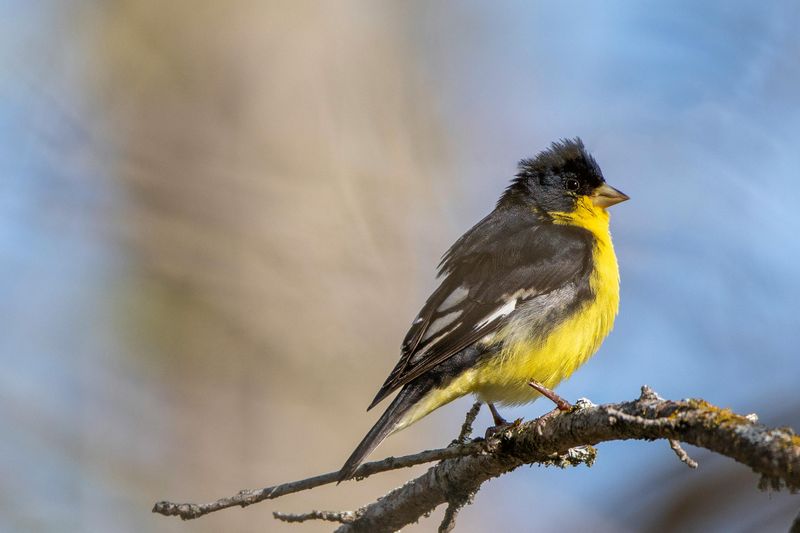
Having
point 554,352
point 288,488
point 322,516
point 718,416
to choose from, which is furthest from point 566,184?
point 718,416

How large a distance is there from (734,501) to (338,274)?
3545 millimetres

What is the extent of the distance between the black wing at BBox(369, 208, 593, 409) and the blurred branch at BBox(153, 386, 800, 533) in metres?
0.69

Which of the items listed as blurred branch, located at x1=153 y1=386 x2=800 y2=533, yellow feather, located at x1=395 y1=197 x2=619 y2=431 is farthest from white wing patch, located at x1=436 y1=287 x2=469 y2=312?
blurred branch, located at x1=153 y1=386 x2=800 y2=533

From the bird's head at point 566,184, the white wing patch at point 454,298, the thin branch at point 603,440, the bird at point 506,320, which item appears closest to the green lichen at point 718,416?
the thin branch at point 603,440

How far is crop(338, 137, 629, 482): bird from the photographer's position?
4.86 metres

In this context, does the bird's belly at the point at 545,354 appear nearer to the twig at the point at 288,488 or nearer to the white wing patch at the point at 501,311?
the white wing patch at the point at 501,311

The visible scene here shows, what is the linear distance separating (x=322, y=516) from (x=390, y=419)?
0.80m

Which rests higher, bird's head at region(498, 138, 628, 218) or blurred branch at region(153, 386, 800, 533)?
bird's head at region(498, 138, 628, 218)

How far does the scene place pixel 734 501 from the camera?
19.6ft

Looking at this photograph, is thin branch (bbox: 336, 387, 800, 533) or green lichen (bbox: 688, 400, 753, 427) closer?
thin branch (bbox: 336, 387, 800, 533)

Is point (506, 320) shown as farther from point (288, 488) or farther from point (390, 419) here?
point (288, 488)

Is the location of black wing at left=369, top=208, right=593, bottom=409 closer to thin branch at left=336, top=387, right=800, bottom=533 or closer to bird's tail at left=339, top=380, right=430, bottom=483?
bird's tail at left=339, top=380, right=430, bottom=483

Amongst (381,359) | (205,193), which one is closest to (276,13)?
(205,193)

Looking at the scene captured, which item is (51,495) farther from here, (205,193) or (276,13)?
(276,13)
